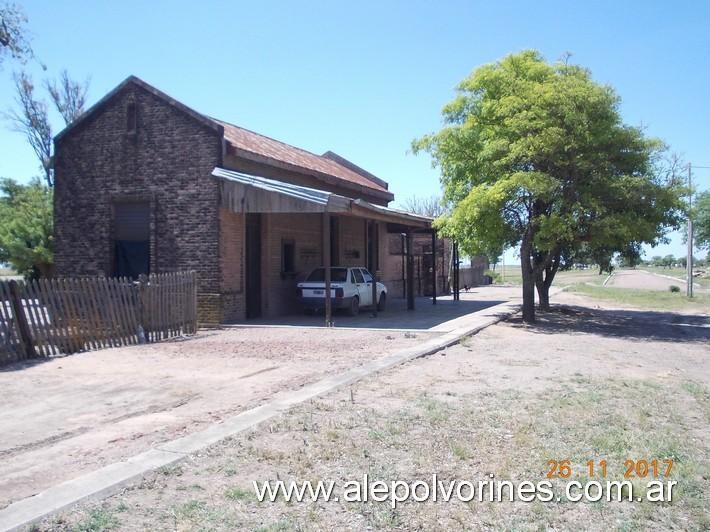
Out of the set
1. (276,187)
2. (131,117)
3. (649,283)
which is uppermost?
(131,117)

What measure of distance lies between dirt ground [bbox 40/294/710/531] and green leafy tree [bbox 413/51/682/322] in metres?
6.90

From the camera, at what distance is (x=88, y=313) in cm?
1231

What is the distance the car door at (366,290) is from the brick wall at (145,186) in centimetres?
540

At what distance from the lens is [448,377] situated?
9539 millimetres

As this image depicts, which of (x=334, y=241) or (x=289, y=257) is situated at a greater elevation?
(x=334, y=241)

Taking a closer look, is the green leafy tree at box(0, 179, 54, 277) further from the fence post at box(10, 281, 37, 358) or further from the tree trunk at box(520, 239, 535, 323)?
the tree trunk at box(520, 239, 535, 323)

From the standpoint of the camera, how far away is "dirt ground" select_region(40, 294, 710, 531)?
4.22 m

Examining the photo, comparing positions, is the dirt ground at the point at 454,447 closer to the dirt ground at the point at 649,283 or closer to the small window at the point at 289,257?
the small window at the point at 289,257

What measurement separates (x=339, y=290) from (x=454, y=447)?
13.9 meters

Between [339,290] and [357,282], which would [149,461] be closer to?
[339,290]

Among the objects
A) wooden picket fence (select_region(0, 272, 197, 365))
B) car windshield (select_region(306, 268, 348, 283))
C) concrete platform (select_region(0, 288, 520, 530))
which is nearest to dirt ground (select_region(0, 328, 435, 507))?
concrete platform (select_region(0, 288, 520, 530))

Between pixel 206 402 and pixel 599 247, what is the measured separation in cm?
1642

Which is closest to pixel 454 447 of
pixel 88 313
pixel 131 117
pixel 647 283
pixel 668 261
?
pixel 88 313

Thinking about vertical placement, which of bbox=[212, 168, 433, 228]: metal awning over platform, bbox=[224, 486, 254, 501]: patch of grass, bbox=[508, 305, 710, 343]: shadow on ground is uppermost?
bbox=[212, 168, 433, 228]: metal awning over platform
